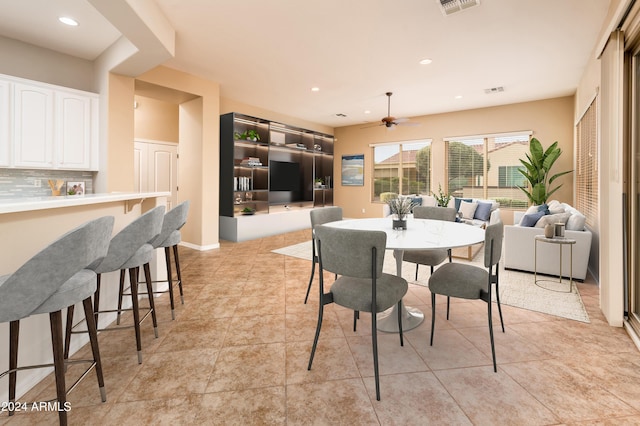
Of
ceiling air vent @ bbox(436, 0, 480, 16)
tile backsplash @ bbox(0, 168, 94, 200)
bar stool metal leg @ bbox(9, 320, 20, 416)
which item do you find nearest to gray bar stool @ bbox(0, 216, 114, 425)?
bar stool metal leg @ bbox(9, 320, 20, 416)

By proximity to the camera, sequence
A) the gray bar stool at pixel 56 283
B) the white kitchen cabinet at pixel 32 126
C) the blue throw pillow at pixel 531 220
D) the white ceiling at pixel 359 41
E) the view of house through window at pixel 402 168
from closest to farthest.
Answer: the gray bar stool at pixel 56 283, the white ceiling at pixel 359 41, the white kitchen cabinet at pixel 32 126, the blue throw pillow at pixel 531 220, the view of house through window at pixel 402 168

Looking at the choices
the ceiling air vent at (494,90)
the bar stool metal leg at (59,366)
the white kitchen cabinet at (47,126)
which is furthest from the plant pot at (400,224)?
the ceiling air vent at (494,90)

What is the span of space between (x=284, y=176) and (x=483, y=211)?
4.44m

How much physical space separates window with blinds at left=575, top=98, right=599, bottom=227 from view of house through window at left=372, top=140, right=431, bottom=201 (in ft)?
10.1

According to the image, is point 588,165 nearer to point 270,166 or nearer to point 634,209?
point 634,209

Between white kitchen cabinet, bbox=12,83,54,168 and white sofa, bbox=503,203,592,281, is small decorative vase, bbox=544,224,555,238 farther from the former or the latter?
white kitchen cabinet, bbox=12,83,54,168

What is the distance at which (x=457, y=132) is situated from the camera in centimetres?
737

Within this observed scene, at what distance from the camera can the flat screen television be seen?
715 cm

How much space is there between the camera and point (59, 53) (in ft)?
12.7

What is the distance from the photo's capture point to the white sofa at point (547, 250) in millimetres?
3479

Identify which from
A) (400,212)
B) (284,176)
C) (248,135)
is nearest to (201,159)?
(248,135)

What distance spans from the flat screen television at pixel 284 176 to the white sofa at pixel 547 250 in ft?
15.8

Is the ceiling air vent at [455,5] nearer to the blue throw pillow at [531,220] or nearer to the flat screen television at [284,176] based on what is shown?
the blue throw pillow at [531,220]

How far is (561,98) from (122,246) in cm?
783
